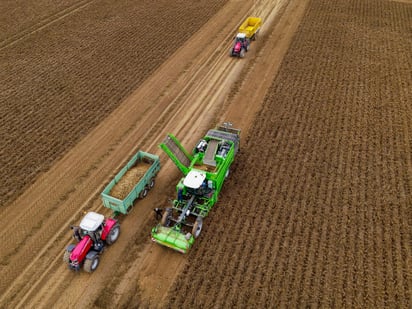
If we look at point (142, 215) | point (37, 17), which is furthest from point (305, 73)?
point (37, 17)

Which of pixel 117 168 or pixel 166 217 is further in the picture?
pixel 117 168

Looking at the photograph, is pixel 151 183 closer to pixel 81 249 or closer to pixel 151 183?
pixel 151 183

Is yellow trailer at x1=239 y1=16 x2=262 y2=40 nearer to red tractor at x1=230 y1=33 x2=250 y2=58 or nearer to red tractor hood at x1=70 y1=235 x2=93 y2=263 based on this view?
red tractor at x1=230 y1=33 x2=250 y2=58

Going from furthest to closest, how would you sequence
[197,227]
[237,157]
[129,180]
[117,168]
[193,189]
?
[237,157] → [117,168] → [129,180] → [193,189] → [197,227]

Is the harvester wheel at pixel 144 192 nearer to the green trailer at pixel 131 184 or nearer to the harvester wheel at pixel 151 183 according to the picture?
the green trailer at pixel 131 184

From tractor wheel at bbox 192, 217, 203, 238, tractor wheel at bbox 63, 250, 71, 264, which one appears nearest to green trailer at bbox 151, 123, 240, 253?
tractor wheel at bbox 192, 217, 203, 238

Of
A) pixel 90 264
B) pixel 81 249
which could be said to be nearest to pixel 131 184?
pixel 81 249

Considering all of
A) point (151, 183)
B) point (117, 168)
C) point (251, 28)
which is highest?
point (251, 28)
